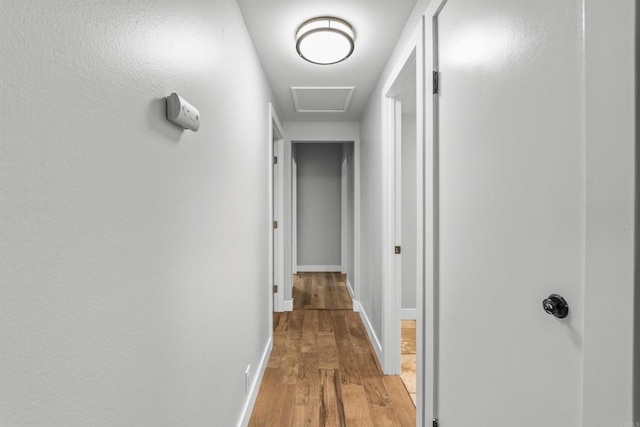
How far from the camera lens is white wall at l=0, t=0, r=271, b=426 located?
17.9 inches

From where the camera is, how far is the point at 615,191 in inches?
21.8

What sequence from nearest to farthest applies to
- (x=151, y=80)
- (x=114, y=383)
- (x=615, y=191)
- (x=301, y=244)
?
(x=615, y=191), (x=114, y=383), (x=151, y=80), (x=301, y=244)

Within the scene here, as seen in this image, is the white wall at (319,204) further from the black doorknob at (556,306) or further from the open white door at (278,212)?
the black doorknob at (556,306)

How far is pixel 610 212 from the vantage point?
22.3 inches

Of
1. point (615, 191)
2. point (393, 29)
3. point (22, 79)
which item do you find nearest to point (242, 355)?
point (22, 79)

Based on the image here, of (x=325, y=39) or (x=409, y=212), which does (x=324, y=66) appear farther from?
(x=409, y=212)

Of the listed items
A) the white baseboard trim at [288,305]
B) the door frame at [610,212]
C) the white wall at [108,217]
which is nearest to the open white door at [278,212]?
the white baseboard trim at [288,305]

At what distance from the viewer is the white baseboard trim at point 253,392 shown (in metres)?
1.69

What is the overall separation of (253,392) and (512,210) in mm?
1801

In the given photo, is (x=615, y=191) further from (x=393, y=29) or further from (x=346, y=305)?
(x=346, y=305)

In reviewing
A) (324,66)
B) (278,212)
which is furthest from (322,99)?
(278,212)

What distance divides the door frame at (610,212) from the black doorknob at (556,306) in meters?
0.07

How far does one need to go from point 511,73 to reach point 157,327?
1.17m

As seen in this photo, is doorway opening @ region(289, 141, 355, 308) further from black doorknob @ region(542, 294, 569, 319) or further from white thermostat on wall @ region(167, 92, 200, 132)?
black doorknob @ region(542, 294, 569, 319)
